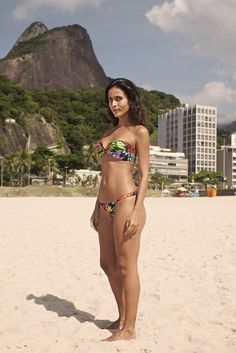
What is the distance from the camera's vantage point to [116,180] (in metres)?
3.35

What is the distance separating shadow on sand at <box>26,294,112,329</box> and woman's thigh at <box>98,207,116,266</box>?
72 cm

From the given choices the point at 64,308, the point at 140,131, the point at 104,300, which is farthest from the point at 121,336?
the point at 140,131

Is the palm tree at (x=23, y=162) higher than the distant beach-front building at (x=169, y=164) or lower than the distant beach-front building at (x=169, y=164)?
lower

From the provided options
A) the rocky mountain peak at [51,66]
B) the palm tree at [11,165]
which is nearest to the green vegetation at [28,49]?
the rocky mountain peak at [51,66]

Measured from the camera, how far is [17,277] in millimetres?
5789

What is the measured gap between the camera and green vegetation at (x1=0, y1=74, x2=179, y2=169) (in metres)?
96.2

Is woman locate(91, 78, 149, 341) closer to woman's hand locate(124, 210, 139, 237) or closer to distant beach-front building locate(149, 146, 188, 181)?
woman's hand locate(124, 210, 139, 237)

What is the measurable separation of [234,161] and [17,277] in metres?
133

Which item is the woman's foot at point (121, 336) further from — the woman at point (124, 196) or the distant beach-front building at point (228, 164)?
the distant beach-front building at point (228, 164)

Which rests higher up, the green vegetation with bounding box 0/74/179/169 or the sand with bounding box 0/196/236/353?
the green vegetation with bounding box 0/74/179/169

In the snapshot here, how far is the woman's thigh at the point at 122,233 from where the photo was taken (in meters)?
3.29

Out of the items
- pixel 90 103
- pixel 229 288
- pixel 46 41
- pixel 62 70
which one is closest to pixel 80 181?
pixel 90 103

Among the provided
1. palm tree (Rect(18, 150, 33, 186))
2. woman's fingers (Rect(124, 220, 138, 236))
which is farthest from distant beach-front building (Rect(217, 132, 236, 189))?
woman's fingers (Rect(124, 220, 138, 236))

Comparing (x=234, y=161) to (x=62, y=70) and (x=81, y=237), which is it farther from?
(x=81, y=237)
